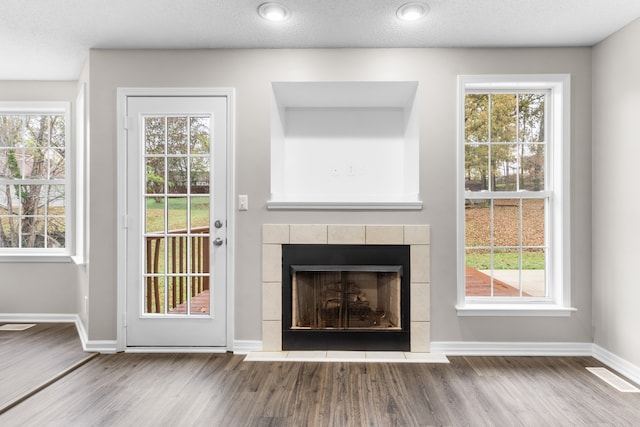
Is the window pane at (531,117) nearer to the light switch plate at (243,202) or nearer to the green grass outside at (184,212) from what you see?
the light switch plate at (243,202)

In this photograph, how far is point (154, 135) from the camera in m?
3.21

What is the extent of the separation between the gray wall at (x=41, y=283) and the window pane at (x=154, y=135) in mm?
1398

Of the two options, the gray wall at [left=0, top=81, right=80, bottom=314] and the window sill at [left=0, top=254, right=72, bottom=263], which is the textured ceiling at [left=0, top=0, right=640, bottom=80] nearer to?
the gray wall at [left=0, top=81, right=80, bottom=314]

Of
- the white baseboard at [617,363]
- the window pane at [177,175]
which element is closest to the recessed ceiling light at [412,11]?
the window pane at [177,175]

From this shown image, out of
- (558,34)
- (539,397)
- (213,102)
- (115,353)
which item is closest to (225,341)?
(115,353)

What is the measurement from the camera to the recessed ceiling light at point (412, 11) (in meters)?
2.54

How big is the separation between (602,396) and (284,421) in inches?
75.3

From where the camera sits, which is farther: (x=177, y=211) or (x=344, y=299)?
(x=344, y=299)

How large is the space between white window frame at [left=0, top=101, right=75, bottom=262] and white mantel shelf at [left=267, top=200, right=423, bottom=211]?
230 centimetres

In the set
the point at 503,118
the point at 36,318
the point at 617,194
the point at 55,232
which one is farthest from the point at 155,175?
the point at 617,194

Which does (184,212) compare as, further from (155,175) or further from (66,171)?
(66,171)

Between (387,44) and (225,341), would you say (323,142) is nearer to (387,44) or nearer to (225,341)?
(387,44)

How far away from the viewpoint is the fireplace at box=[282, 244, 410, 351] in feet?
10.4

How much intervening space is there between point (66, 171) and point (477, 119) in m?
3.91
